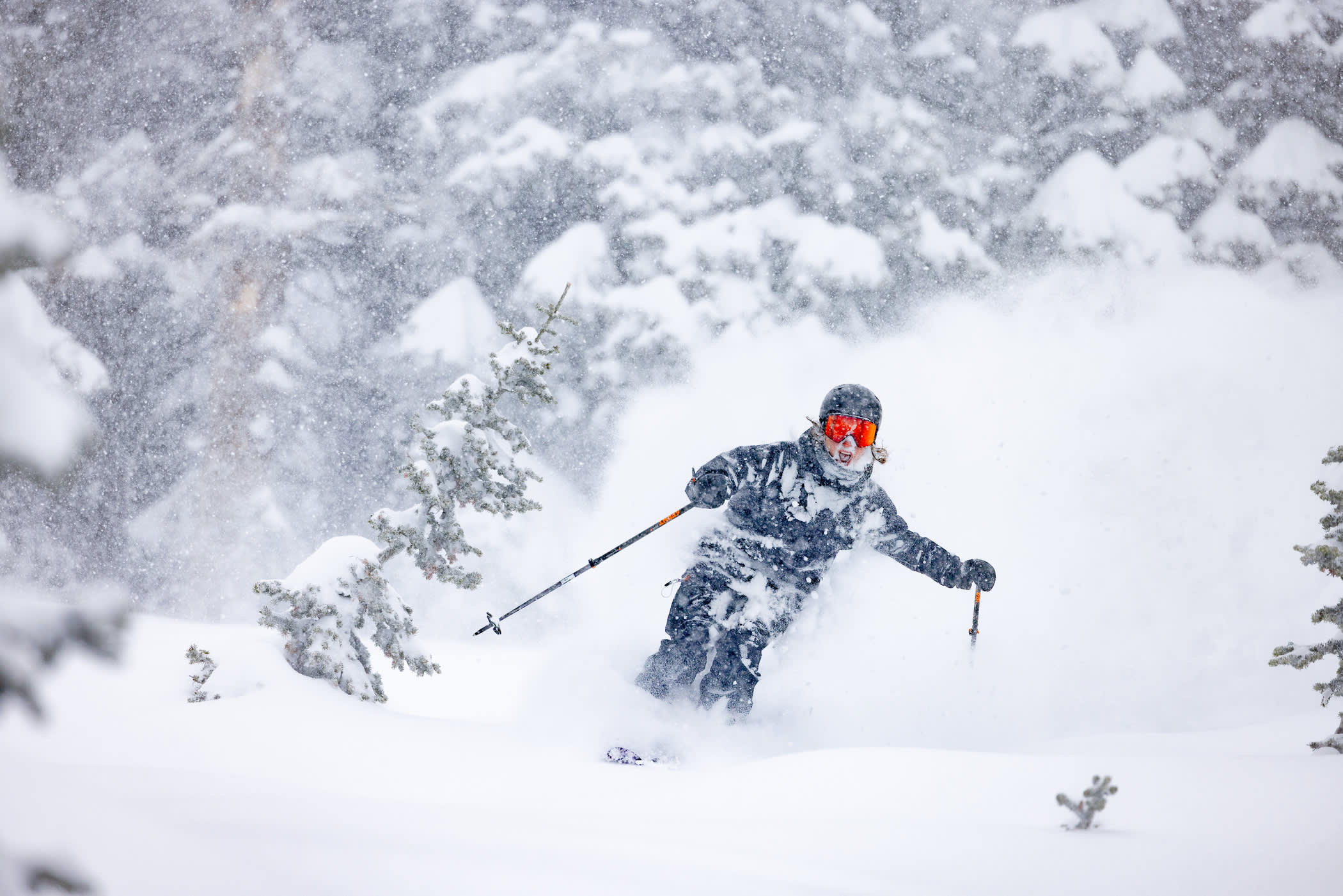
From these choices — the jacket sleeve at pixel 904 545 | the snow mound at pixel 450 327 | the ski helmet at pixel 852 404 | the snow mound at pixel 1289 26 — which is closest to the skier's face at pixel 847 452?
the ski helmet at pixel 852 404

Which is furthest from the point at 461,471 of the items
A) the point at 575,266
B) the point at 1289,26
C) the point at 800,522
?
the point at 1289,26

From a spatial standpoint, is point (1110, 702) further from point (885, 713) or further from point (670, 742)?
point (670, 742)

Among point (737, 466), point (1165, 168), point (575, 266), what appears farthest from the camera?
point (575, 266)

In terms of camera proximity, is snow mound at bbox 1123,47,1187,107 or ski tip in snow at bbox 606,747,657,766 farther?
snow mound at bbox 1123,47,1187,107

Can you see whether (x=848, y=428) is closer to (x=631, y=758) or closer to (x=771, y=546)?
(x=771, y=546)

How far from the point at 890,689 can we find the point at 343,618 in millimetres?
4502

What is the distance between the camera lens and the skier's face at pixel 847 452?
4.79 m

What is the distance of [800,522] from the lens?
4.96 meters

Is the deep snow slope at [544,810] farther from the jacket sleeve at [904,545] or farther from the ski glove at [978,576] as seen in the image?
the jacket sleeve at [904,545]

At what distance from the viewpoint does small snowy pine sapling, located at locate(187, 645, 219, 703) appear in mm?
3271

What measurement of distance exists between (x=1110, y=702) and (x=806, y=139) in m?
8.42

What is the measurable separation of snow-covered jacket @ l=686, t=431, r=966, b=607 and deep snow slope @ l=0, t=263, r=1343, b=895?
505 mm

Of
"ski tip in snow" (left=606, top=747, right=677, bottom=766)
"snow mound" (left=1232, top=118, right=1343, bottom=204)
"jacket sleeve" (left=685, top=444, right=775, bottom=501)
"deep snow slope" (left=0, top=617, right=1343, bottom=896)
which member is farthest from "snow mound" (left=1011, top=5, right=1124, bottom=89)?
"ski tip in snow" (left=606, top=747, right=677, bottom=766)

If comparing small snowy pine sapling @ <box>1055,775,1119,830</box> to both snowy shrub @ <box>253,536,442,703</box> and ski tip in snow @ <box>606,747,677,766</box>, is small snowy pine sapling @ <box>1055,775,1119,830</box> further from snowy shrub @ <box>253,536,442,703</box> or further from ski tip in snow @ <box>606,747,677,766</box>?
snowy shrub @ <box>253,536,442,703</box>
